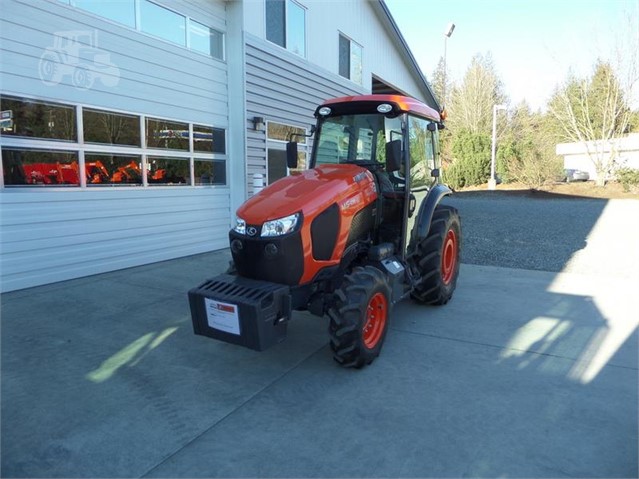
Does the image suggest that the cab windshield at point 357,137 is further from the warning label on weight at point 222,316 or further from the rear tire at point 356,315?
the warning label on weight at point 222,316

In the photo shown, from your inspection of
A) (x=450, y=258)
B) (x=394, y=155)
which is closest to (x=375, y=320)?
(x=394, y=155)

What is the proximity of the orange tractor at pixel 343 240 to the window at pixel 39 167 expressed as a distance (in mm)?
3271

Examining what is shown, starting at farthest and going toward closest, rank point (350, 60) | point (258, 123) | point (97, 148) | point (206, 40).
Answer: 1. point (350, 60)
2. point (258, 123)
3. point (206, 40)
4. point (97, 148)

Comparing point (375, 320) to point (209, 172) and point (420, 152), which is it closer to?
point (420, 152)

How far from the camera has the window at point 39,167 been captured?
5.44 meters

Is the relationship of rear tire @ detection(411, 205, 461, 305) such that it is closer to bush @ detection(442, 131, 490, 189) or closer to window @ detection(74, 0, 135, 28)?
window @ detection(74, 0, 135, 28)

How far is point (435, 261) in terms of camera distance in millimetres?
4926

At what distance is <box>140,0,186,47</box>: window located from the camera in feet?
23.0

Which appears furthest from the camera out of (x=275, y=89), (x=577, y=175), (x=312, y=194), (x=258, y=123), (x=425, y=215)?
(x=577, y=175)

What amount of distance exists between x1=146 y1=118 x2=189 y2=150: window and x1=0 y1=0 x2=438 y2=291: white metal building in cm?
2

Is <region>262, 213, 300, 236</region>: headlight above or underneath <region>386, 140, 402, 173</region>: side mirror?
underneath

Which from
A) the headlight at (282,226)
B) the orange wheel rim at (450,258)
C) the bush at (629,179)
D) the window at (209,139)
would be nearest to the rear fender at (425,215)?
the orange wheel rim at (450,258)

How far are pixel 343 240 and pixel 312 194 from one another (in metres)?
0.48

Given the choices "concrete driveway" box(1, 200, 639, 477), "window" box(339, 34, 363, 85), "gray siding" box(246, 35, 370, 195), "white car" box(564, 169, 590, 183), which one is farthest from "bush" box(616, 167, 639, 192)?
"concrete driveway" box(1, 200, 639, 477)
